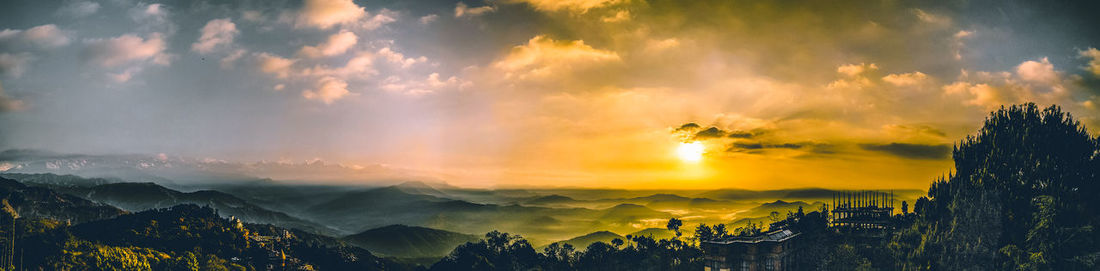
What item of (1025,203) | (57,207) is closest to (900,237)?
(1025,203)

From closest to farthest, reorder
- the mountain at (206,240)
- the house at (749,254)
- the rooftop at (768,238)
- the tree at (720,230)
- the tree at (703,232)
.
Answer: the house at (749,254), the rooftop at (768,238), the mountain at (206,240), the tree at (703,232), the tree at (720,230)

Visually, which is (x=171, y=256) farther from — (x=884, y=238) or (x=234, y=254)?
(x=884, y=238)

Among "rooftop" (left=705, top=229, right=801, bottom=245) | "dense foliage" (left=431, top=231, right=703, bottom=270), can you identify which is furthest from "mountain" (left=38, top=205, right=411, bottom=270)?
"rooftop" (left=705, top=229, right=801, bottom=245)

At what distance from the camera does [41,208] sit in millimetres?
169375

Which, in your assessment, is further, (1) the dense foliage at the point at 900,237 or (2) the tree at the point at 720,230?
(2) the tree at the point at 720,230

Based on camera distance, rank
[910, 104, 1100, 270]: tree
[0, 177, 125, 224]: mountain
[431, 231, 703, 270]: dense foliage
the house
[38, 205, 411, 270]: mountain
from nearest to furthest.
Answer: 1. [910, 104, 1100, 270]: tree
2. the house
3. [431, 231, 703, 270]: dense foliage
4. [38, 205, 411, 270]: mountain
5. [0, 177, 125, 224]: mountain

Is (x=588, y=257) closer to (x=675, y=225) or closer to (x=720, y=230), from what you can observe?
(x=675, y=225)

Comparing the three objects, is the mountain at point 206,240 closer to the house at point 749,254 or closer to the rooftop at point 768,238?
the house at point 749,254

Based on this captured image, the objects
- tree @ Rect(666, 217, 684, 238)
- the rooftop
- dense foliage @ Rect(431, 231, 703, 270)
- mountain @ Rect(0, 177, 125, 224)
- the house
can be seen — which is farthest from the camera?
mountain @ Rect(0, 177, 125, 224)

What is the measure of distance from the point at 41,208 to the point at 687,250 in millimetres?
176653

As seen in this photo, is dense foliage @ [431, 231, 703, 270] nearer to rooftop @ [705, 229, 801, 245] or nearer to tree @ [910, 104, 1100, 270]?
rooftop @ [705, 229, 801, 245]

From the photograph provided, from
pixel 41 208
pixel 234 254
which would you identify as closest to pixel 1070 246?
pixel 234 254

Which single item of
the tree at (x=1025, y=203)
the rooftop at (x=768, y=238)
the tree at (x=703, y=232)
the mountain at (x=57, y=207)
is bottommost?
the mountain at (x=57, y=207)

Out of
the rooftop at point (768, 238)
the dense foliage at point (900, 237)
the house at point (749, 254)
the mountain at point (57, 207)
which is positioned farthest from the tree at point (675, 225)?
the mountain at point (57, 207)
